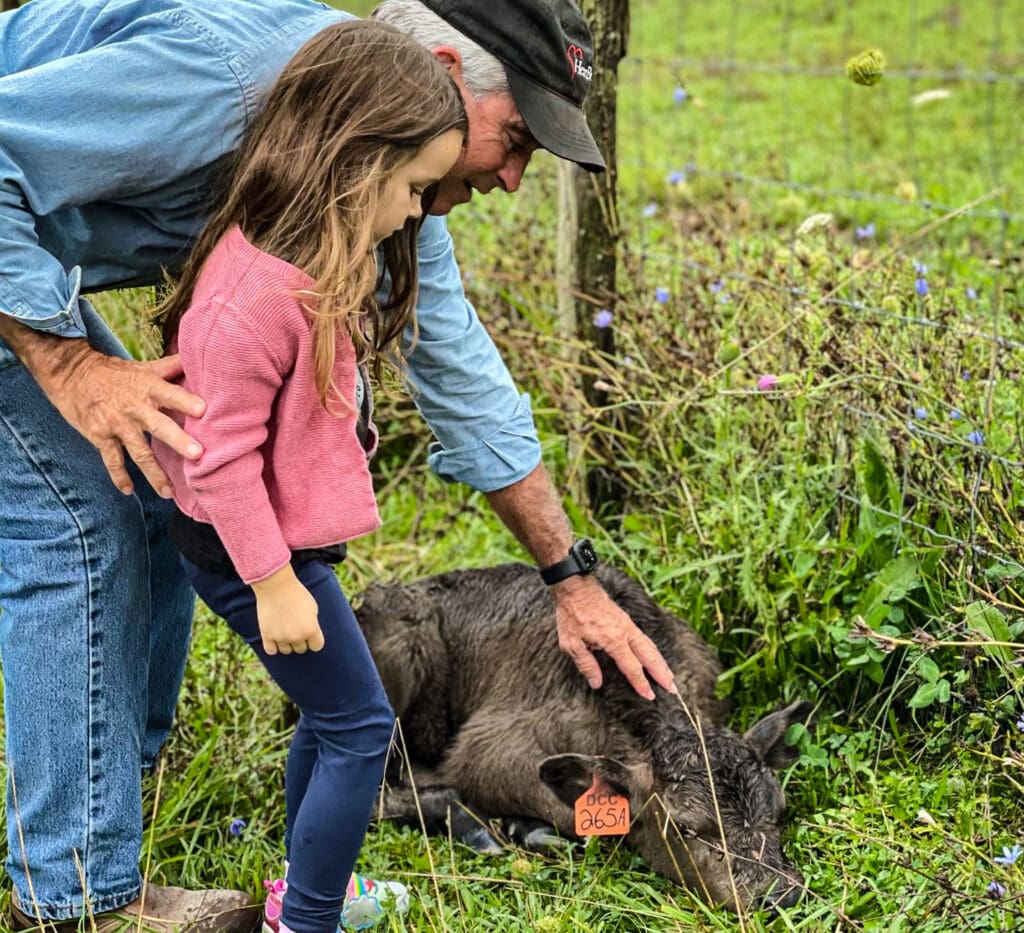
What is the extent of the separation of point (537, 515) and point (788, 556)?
37.6 inches

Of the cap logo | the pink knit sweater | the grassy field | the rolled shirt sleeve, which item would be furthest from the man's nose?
the grassy field

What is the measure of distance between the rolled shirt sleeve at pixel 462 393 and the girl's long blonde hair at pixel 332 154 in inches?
33.9

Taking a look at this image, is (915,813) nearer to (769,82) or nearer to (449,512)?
(449,512)

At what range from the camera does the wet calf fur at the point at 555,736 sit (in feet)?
12.4

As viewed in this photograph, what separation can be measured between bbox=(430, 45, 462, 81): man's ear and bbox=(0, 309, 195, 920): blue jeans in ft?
3.59

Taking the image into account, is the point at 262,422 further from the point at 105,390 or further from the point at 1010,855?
the point at 1010,855

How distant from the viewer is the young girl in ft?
9.03

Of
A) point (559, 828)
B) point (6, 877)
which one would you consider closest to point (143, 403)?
point (6, 877)

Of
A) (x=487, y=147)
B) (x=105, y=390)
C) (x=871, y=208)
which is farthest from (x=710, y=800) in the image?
(x=871, y=208)

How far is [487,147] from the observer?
3.17 meters

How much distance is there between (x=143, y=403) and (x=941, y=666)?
2509mm

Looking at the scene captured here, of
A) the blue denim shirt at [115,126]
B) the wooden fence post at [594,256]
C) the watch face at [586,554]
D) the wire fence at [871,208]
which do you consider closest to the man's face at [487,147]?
the blue denim shirt at [115,126]

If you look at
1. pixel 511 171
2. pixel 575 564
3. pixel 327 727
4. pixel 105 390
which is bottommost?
pixel 575 564

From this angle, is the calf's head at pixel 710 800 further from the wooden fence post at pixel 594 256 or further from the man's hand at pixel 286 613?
the wooden fence post at pixel 594 256
